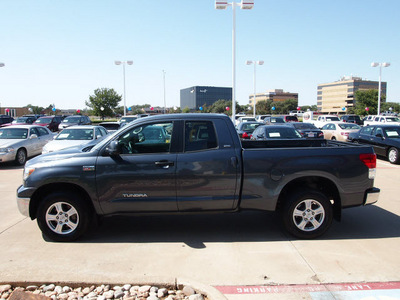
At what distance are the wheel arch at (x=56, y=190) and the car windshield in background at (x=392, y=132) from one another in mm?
12422

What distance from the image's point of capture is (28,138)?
1328 centimetres

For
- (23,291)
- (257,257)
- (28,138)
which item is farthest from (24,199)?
(28,138)

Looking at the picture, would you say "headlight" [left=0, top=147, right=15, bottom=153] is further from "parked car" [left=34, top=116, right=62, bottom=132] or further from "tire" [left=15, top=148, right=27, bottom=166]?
"parked car" [left=34, top=116, right=62, bottom=132]

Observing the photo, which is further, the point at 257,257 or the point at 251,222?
the point at 251,222

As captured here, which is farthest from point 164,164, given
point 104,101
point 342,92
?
point 342,92

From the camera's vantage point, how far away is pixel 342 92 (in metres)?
154

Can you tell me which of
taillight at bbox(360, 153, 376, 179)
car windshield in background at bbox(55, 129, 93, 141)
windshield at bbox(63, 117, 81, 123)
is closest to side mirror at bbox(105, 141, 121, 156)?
taillight at bbox(360, 153, 376, 179)

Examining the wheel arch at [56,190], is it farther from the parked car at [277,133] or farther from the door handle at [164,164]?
the parked car at [277,133]

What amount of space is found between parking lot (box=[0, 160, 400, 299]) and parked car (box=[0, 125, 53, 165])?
22.3 ft

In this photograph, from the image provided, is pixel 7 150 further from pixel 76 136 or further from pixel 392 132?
pixel 392 132

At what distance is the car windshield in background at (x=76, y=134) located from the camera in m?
12.1

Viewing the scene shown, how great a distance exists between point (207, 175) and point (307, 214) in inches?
64.0

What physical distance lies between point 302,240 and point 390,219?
7.05 ft

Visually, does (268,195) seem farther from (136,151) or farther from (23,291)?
(23,291)
